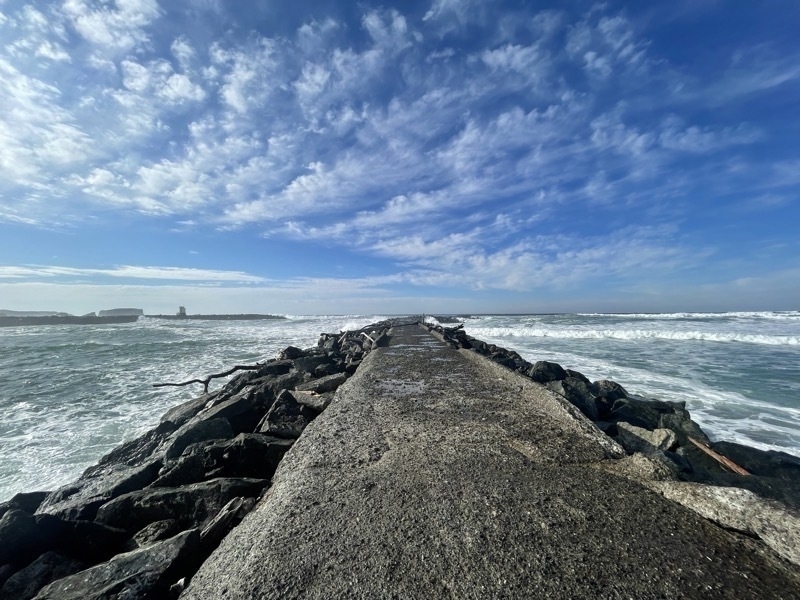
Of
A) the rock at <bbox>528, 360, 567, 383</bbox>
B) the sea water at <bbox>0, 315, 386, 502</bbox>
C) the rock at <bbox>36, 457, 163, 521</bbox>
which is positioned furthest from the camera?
the rock at <bbox>528, 360, 567, 383</bbox>

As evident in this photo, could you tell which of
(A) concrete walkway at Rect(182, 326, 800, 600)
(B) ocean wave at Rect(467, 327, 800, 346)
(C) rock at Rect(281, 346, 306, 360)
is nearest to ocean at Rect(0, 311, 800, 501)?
(B) ocean wave at Rect(467, 327, 800, 346)

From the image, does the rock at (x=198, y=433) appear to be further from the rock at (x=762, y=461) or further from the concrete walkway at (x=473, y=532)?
the rock at (x=762, y=461)

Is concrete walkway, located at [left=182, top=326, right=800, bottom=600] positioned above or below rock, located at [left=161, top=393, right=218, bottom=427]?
above

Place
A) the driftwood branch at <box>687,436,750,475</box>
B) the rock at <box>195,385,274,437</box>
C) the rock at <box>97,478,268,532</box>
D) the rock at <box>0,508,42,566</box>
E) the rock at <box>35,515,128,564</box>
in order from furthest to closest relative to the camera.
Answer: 1. the rock at <box>195,385,274,437</box>
2. the driftwood branch at <box>687,436,750,475</box>
3. the rock at <box>97,478,268,532</box>
4. the rock at <box>35,515,128,564</box>
5. the rock at <box>0,508,42,566</box>

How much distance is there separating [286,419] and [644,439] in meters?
4.12

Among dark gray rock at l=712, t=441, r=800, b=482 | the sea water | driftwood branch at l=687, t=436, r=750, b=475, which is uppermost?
driftwood branch at l=687, t=436, r=750, b=475

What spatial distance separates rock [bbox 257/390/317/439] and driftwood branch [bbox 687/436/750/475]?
468 centimetres

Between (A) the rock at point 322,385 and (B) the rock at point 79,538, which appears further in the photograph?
(A) the rock at point 322,385

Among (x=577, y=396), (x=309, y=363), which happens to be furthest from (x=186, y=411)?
(x=577, y=396)

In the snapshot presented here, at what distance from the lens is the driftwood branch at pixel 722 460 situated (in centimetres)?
393

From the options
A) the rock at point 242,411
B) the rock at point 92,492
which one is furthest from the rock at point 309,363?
the rock at point 92,492

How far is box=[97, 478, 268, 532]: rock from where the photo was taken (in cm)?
277

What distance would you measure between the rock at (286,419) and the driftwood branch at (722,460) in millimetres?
4679

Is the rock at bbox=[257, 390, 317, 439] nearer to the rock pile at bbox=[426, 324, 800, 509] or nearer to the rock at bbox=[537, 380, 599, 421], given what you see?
the rock pile at bbox=[426, 324, 800, 509]
